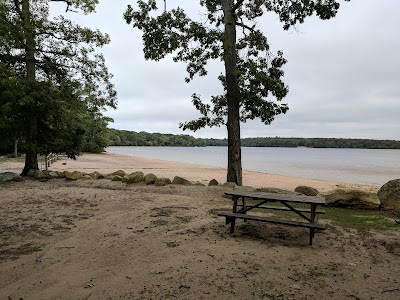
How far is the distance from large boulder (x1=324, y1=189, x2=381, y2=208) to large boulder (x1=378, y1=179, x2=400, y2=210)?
14 cm

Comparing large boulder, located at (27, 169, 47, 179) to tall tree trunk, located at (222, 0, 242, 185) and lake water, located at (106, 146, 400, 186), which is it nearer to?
tall tree trunk, located at (222, 0, 242, 185)

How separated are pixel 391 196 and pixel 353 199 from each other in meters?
0.89

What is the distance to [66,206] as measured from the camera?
27.0 feet

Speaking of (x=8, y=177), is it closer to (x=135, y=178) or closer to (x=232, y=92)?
(x=135, y=178)

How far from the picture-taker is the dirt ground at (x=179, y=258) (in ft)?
12.5

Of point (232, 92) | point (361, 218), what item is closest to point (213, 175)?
point (232, 92)

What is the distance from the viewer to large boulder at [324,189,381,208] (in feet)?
27.6

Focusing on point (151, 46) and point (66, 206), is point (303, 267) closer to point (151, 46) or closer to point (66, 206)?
point (66, 206)

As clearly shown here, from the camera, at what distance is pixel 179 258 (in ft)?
15.2

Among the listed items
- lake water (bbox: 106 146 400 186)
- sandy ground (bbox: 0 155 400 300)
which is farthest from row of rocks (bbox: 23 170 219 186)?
lake water (bbox: 106 146 400 186)

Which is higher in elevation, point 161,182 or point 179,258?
point 161,182

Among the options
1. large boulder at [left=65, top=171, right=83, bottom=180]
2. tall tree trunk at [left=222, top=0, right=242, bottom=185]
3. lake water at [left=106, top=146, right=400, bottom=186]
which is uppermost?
tall tree trunk at [left=222, top=0, right=242, bottom=185]

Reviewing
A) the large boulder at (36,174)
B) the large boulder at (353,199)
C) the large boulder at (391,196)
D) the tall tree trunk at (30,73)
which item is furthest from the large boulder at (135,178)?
the large boulder at (391,196)

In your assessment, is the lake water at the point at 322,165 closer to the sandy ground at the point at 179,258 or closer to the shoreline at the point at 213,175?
the shoreline at the point at 213,175
